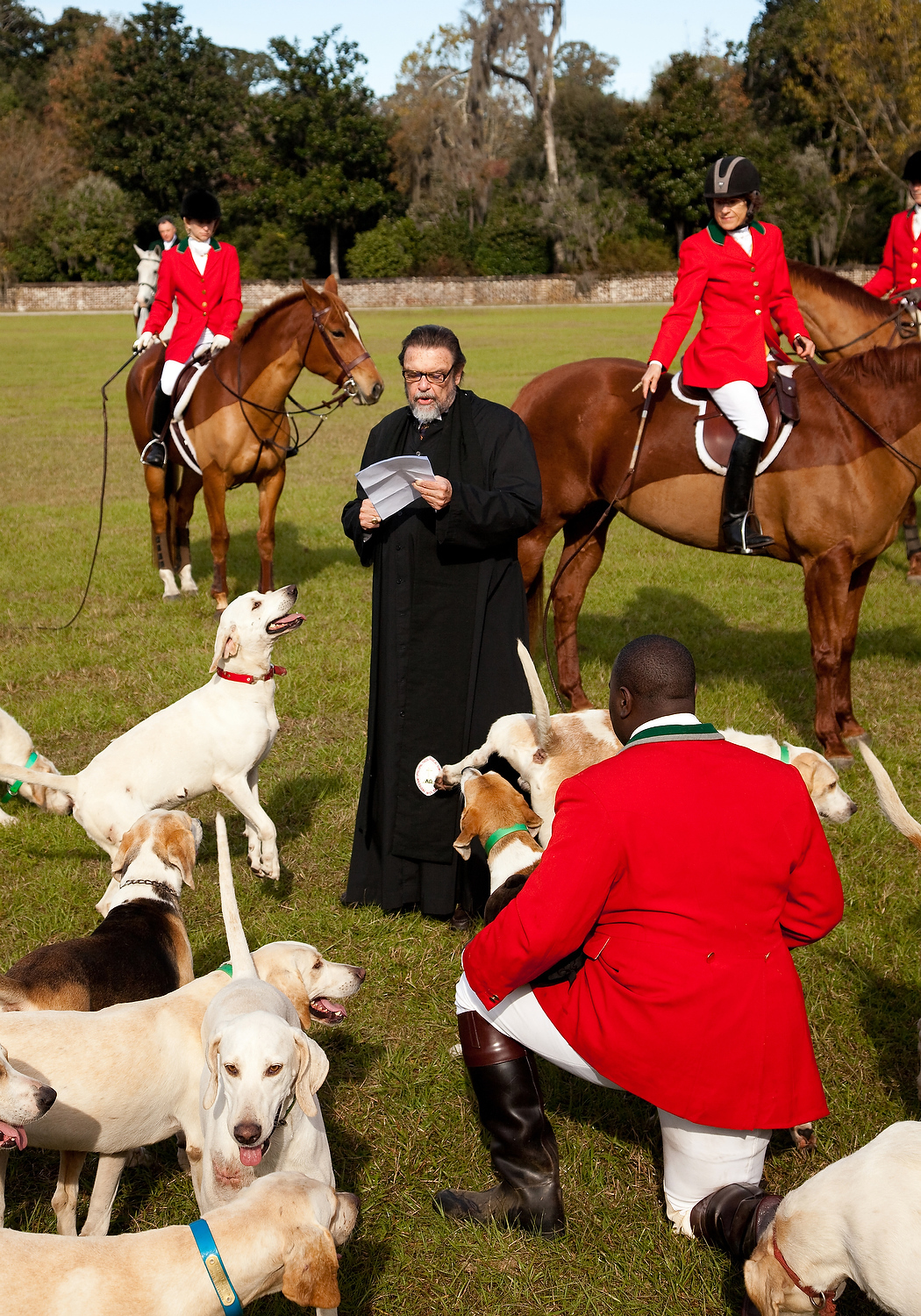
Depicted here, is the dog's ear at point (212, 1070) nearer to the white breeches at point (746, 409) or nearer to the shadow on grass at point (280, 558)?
the white breeches at point (746, 409)

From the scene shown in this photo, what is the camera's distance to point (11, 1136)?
2750 mm

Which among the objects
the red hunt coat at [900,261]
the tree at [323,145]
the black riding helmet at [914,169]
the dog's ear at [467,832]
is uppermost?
the tree at [323,145]

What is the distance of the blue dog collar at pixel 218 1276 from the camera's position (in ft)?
7.43

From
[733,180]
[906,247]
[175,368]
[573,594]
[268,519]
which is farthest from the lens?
[906,247]

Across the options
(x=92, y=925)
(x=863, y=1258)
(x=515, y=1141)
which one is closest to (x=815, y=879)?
(x=863, y=1258)

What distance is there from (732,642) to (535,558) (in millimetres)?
2055

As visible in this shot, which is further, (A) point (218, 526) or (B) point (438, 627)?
(A) point (218, 526)

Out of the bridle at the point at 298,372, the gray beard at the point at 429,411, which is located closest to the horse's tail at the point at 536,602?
the bridle at the point at 298,372

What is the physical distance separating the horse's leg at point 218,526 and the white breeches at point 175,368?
2.99ft

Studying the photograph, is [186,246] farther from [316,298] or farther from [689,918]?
[689,918]

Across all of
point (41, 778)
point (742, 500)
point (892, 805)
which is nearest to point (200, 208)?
point (742, 500)

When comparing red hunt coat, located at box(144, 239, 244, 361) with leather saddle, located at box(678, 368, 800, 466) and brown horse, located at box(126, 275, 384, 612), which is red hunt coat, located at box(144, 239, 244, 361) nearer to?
brown horse, located at box(126, 275, 384, 612)

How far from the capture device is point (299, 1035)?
9.09 feet

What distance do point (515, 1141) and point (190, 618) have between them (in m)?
7.08
